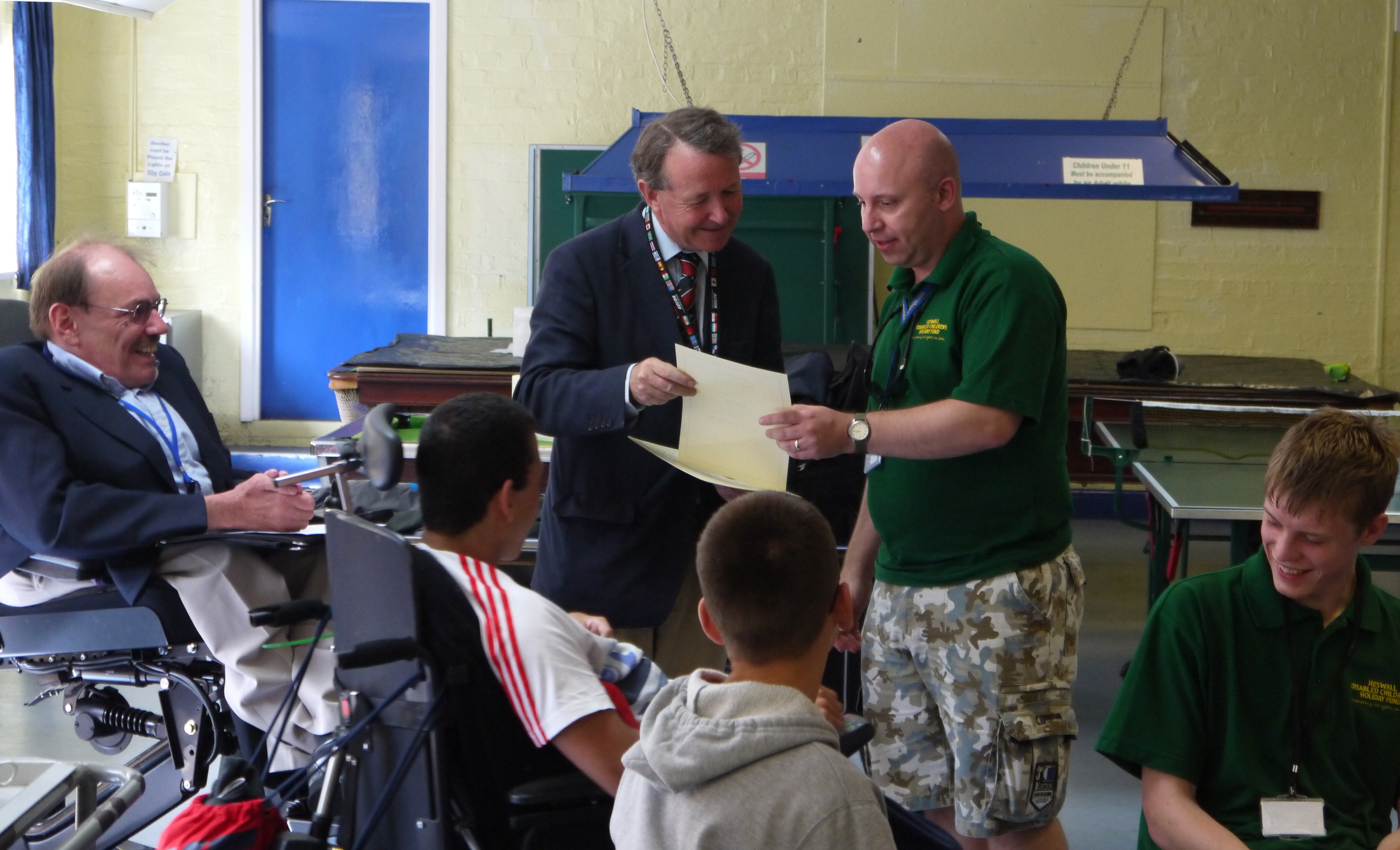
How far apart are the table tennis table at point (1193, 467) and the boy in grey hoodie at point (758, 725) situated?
1.62 meters

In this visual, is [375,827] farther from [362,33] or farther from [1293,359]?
[362,33]

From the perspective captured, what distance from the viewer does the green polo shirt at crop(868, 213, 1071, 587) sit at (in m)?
1.91

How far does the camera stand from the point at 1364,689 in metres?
1.55

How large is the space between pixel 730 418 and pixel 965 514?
1.33 ft

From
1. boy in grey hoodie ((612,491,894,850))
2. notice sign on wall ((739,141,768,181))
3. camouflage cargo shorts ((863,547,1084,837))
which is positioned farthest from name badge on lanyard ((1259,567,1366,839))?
notice sign on wall ((739,141,768,181))

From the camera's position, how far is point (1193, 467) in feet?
11.8

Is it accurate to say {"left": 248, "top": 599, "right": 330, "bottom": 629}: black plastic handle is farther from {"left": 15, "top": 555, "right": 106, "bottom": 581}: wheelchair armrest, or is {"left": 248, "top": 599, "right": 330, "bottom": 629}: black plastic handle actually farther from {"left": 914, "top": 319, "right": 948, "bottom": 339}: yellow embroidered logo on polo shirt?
{"left": 914, "top": 319, "right": 948, "bottom": 339}: yellow embroidered logo on polo shirt

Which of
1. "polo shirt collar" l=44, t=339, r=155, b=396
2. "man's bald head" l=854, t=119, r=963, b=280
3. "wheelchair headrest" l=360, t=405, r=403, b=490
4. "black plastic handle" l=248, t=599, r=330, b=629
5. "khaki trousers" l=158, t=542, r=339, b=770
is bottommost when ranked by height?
"khaki trousers" l=158, t=542, r=339, b=770

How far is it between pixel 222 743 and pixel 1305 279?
21.0ft

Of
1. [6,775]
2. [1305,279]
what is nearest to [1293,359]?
[1305,279]

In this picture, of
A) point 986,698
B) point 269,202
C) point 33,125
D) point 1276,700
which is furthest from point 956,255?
point 33,125

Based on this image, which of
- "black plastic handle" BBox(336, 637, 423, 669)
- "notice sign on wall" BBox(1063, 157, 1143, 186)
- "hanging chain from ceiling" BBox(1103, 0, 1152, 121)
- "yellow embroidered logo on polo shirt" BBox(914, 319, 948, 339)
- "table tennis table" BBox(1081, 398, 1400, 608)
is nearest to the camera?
"black plastic handle" BBox(336, 637, 423, 669)

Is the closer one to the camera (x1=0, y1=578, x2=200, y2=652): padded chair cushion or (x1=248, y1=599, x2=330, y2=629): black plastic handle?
(x1=248, y1=599, x2=330, y2=629): black plastic handle

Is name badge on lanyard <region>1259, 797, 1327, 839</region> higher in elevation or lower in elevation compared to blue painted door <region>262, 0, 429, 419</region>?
lower
